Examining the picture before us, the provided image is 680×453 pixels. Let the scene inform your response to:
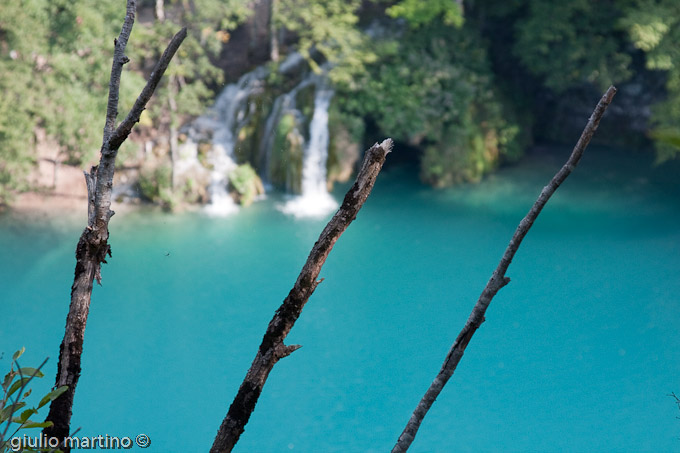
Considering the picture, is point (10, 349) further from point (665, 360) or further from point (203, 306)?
point (665, 360)

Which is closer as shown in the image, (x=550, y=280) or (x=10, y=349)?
(x=10, y=349)

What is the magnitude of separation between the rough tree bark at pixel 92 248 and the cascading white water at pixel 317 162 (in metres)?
8.44

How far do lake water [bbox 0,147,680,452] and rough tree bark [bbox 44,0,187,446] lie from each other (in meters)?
3.62

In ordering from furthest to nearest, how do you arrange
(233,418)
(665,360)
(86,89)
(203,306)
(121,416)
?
1. (86,89)
2. (203,306)
3. (665,360)
4. (121,416)
5. (233,418)

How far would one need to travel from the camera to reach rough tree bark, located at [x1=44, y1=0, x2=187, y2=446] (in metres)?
2.76

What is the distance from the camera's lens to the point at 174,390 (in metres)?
7.00

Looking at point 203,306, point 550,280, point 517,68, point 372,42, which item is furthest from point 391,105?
point 203,306

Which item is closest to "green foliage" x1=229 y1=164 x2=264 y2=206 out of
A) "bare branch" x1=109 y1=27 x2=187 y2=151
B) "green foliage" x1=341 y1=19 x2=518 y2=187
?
"green foliage" x1=341 y1=19 x2=518 y2=187

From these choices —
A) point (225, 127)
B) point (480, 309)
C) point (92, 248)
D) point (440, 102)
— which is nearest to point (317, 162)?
point (225, 127)

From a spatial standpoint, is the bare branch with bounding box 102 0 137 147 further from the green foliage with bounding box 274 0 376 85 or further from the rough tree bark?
the green foliage with bounding box 274 0 376 85

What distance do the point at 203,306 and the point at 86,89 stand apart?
13.5ft

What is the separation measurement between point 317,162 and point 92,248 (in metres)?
9.06

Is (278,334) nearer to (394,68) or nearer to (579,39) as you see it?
(394,68)

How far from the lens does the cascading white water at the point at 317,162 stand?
11.6m
